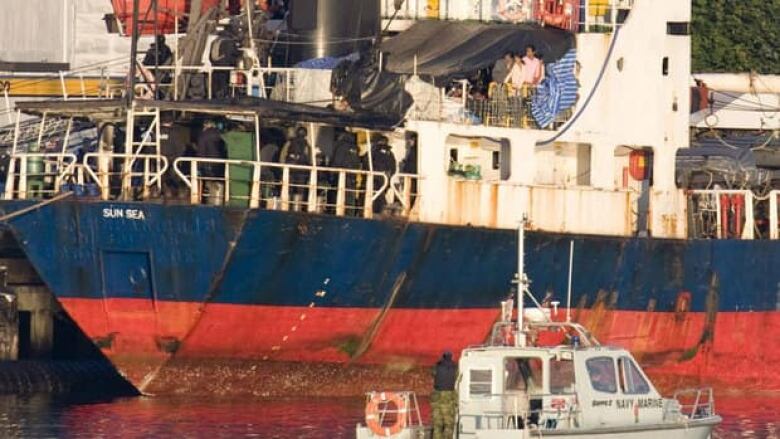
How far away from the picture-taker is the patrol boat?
35594 millimetres

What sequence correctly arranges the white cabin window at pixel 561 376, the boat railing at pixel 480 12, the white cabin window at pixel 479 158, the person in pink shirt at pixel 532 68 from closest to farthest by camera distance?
1. the white cabin window at pixel 561 376
2. the white cabin window at pixel 479 158
3. the person in pink shirt at pixel 532 68
4. the boat railing at pixel 480 12

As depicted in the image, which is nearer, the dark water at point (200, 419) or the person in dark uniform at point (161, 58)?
the dark water at point (200, 419)

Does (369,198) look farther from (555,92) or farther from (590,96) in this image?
(590,96)

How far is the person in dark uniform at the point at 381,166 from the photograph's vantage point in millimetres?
48094

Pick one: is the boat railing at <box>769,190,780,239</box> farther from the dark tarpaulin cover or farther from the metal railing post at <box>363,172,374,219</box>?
the metal railing post at <box>363,172,374,219</box>

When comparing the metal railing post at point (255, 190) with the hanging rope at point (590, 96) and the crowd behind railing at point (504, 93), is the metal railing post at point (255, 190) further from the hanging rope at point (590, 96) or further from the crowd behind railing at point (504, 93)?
the hanging rope at point (590, 96)

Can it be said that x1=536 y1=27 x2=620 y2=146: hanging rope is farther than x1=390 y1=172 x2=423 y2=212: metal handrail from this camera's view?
Yes

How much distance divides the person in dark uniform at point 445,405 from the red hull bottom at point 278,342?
1041 centimetres

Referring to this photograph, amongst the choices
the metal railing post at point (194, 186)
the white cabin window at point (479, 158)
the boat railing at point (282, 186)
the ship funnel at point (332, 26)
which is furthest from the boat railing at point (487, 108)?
the metal railing post at point (194, 186)

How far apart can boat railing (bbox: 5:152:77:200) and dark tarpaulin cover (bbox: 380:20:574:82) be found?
654cm

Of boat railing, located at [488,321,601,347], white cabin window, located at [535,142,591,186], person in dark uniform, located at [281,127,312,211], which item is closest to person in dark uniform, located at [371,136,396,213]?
person in dark uniform, located at [281,127,312,211]

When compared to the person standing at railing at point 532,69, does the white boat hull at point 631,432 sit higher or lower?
lower

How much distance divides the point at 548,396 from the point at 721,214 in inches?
702

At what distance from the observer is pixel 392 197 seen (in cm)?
4825
